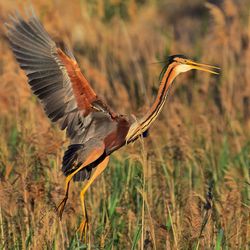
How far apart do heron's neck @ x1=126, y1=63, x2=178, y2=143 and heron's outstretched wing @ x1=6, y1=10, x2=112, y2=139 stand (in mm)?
288

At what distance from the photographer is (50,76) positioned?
5.89m

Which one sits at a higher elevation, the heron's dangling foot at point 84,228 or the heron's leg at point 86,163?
the heron's leg at point 86,163

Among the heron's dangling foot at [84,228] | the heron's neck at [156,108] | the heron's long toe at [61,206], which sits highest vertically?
the heron's neck at [156,108]

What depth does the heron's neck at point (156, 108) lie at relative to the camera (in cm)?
560

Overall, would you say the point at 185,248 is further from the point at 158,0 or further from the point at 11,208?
the point at 158,0

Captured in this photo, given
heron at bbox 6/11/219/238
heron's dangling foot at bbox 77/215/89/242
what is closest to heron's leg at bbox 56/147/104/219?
heron at bbox 6/11/219/238

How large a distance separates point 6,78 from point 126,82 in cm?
293

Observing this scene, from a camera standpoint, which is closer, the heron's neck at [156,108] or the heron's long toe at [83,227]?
the heron's long toe at [83,227]

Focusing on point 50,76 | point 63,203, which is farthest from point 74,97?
point 63,203

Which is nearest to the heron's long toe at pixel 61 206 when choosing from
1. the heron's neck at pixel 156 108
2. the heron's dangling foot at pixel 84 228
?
the heron's dangling foot at pixel 84 228

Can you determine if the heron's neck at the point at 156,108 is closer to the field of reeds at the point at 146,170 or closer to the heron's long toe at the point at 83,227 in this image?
the field of reeds at the point at 146,170

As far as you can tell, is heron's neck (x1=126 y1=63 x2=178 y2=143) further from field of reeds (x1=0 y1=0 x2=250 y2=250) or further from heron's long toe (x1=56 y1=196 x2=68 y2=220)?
heron's long toe (x1=56 y1=196 x2=68 y2=220)

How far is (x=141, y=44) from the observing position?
1112 cm

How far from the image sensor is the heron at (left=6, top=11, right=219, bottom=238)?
18.7 ft
